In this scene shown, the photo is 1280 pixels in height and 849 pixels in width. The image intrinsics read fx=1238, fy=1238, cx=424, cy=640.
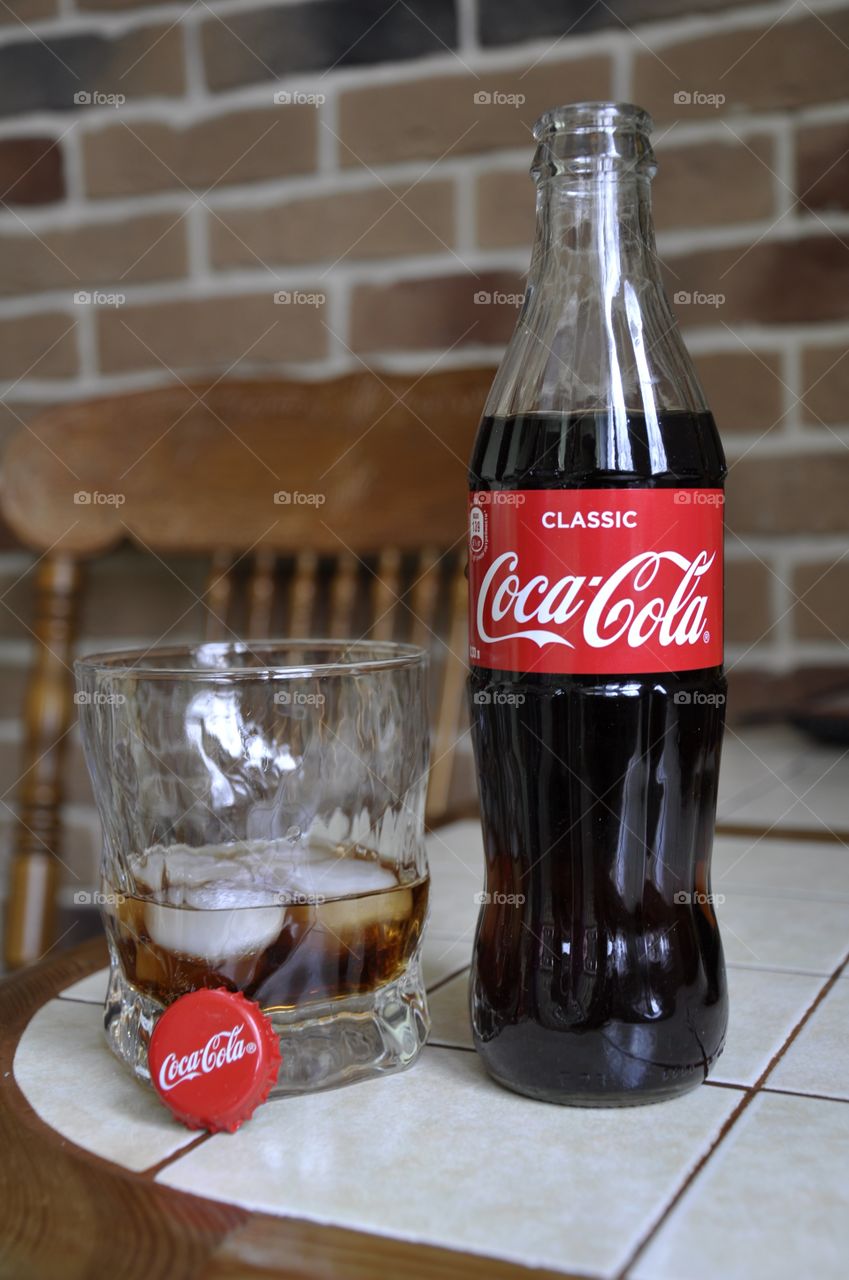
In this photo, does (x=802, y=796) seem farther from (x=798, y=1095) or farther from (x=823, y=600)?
(x=798, y=1095)

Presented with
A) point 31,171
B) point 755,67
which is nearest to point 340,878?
point 755,67

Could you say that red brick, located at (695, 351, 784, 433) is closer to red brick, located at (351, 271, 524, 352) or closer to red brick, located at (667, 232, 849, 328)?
red brick, located at (667, 232, 849, 328)

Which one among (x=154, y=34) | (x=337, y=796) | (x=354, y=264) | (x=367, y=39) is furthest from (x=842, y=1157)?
(x=154, y=34)

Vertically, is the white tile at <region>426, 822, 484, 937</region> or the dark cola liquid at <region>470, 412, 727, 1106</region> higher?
the dark cola liquid at <region>470, 412, 727, 1106</region>

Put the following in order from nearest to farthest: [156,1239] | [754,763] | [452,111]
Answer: [156,1239] < [754,763] < [452,111]

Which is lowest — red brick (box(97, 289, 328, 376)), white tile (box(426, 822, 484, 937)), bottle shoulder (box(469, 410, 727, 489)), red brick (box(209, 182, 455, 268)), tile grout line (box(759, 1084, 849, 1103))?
white tile (box(426, 822, 484, 937))

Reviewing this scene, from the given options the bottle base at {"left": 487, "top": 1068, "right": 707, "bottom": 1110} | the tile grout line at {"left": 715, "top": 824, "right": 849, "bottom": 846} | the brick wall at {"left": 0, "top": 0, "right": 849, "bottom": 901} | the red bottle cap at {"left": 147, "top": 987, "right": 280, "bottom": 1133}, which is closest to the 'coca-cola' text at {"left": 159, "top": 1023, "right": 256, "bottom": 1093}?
the red bottle cap at {"left": 147, "top": 987, "right": 280, "bottom": 1133}
